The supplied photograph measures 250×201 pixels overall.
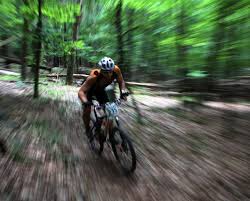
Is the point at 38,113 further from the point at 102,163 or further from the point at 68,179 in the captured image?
the point at 68,179

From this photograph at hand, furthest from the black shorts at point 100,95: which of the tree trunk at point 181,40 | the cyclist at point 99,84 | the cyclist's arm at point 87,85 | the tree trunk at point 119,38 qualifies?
the tree trunk at point 181,40

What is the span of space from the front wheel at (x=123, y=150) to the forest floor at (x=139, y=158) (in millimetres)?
171

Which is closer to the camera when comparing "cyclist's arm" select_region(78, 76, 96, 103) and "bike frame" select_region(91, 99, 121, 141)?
"bike frame" select_region(91, 99, 121, 141)

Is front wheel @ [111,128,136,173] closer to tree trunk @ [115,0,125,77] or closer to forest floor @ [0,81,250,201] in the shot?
forest floor @ [0,81,250,201]

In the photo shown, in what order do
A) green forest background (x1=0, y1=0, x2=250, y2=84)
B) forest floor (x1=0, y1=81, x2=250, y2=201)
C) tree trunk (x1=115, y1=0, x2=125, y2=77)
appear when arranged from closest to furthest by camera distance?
forest floor (x1=0, y1=81, x2=250, y2=201) → green forest background (x1=0, y1=0, x2=250, y2=84) → tree trunk (x1=115, y1=0, x2=125, y2=77)

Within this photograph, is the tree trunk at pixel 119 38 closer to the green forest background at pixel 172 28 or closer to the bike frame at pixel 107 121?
the green forest background at pixel 172 28

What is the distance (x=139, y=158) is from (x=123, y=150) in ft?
2.74

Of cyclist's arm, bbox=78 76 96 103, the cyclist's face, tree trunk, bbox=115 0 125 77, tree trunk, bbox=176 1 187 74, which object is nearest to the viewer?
the cyclist's face

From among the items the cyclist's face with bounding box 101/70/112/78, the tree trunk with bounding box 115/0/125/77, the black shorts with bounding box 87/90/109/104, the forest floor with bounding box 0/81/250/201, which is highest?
the tree trunk with bounding box 115/0/125/77

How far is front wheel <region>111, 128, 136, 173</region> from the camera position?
17.8 ft

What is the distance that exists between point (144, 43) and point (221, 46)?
268 inches

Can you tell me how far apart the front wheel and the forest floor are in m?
0.17

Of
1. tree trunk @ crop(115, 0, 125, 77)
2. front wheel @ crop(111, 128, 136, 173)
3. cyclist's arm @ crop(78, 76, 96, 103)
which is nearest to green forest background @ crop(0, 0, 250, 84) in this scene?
tree trunk @ crop(115, 0, 125, 77)

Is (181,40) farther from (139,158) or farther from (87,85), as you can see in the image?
(139,158)
